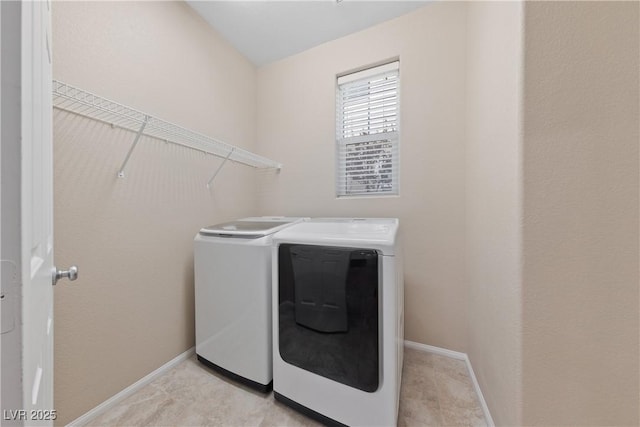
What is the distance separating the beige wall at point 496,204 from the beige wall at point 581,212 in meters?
0.05

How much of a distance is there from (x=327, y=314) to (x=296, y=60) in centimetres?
235

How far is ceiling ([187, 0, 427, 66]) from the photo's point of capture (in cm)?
176

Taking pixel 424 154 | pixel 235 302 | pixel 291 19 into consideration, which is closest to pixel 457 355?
pixel 424 154

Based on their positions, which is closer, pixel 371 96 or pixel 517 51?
pixel 517 51

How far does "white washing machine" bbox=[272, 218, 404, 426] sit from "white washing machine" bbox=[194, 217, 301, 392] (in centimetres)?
8

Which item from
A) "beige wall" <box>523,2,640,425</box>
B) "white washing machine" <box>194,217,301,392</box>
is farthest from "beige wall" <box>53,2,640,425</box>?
"white washing machine" <box>194,217,301,392</box>

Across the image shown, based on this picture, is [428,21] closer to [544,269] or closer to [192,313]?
[544,269]

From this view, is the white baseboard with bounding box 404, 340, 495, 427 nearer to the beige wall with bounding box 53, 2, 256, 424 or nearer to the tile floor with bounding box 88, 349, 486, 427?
the tile floor with bounding box 88, 349, 486, 427

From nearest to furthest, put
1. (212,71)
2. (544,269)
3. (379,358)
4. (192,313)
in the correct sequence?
(544,269) < (379,358) < (192,313) < (212,71)

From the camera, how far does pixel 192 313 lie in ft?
5.82

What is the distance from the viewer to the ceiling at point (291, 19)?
176 cm

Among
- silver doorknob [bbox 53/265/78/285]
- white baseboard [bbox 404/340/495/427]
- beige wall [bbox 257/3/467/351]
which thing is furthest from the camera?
beige wall [bbox 257/3/467/351]

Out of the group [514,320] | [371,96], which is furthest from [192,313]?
[371,96]

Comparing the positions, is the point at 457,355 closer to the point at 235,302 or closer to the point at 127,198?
the point at 235,302
